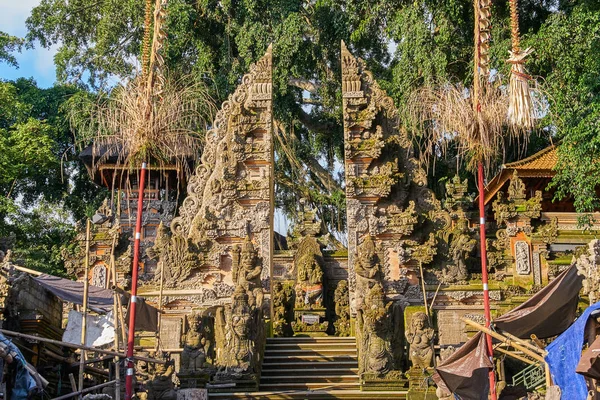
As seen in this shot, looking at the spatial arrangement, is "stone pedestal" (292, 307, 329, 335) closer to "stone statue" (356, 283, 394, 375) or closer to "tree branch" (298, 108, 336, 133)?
"stone statue" (356, 283, 394, 375)

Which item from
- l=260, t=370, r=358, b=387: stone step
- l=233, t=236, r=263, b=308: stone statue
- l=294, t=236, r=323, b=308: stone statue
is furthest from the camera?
l=294, t=236, r=323, b=308: stone statue

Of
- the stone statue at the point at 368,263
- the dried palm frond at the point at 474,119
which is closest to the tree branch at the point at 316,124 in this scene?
the stone statue at the point at 368,263

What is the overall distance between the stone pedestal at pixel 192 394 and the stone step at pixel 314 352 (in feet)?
9.10

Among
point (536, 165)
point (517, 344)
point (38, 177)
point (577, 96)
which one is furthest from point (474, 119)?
point (38, 177)

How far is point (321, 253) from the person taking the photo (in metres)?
22.9

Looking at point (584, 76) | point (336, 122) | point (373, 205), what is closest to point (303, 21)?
point (336, 122)

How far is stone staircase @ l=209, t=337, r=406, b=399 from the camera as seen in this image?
17.4m

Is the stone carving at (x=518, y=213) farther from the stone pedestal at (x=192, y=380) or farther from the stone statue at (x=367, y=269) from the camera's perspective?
the stone pedestal at (x=192, y=380)

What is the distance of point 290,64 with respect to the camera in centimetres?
2717

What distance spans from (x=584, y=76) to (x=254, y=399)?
889 cm

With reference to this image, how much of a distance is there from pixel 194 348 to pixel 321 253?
19.2 ft

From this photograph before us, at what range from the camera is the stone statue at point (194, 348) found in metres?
17.5

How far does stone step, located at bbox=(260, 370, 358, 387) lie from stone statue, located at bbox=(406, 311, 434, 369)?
1.62m

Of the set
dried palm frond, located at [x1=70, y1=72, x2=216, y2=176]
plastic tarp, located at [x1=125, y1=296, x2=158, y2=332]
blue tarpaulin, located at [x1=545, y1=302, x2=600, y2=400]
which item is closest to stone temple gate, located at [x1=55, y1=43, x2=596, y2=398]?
plastic tarp, located at [x1=125, y1=296, x2=158, y2=332]
